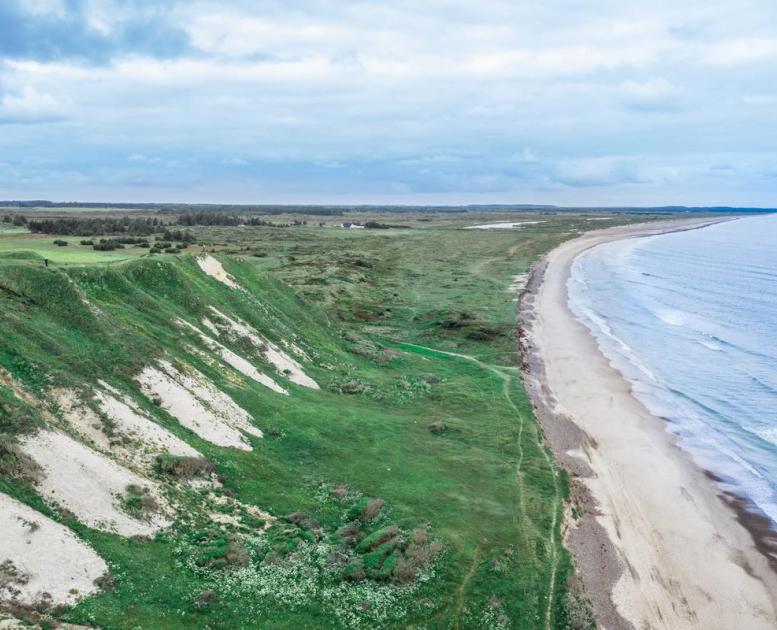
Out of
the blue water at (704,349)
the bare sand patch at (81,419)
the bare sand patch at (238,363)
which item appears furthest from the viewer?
the blue water at (704,349)

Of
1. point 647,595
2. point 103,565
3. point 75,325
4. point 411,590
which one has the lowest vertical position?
point 647,595

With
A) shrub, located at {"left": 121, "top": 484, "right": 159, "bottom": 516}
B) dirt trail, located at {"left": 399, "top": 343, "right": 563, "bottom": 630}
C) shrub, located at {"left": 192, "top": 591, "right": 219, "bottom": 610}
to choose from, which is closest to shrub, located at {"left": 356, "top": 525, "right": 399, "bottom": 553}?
shrub, located at {"left": 192, "top": 591, "right": 219, "bottom": 610}

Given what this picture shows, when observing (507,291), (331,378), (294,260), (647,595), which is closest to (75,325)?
(331,378)

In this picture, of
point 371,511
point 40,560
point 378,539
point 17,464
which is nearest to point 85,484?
point 17,464

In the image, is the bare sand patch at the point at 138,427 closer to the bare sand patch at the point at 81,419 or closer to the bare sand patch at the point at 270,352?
the bare sand patch at the point at 81,419

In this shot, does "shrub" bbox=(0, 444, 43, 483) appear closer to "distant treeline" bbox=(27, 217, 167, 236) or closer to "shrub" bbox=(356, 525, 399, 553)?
"shrub" bbox=(356, 525, 399, 553)

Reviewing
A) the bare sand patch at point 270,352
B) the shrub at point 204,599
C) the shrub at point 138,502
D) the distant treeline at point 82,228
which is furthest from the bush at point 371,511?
the distant treeline at point 82,228

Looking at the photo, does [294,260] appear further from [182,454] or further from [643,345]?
[182,454]
